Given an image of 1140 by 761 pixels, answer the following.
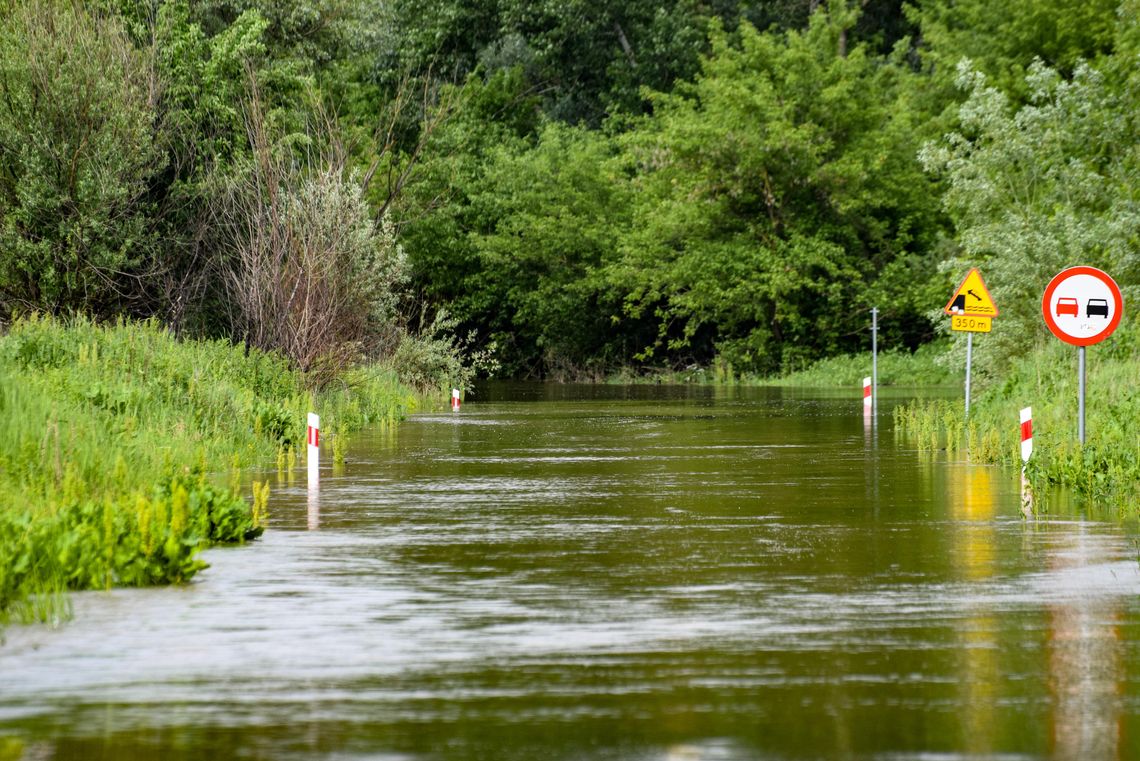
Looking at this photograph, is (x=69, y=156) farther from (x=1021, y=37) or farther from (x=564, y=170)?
(x=564, y=170)

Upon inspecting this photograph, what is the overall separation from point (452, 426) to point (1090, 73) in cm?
1518

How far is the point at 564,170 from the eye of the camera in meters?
77.0

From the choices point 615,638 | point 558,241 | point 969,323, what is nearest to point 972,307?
point 969,323

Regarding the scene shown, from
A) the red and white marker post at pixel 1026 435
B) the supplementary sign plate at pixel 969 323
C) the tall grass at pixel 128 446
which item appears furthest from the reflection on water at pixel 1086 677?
the supplementary sign plate at pixel 969 323

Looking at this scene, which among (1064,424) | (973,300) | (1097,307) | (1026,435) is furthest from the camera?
(973,300)

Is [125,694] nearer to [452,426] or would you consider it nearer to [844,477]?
[844,477]

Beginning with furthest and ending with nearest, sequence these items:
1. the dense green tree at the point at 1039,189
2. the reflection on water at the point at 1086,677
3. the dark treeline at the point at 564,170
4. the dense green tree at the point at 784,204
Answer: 1. the dense green tree at the point at 784,204
2. the dense green tree at the point at 1039,189
3. the dark treeline at the point at 564,170
4. the reflection on water at the point at 1086,677

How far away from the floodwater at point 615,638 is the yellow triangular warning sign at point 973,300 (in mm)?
12574

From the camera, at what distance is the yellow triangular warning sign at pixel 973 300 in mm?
31859

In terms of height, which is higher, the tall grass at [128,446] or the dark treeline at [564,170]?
the dark treeline at [564,170]

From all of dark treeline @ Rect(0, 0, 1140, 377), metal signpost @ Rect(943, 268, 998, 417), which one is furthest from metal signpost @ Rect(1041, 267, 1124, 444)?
dark treeline @ Rect(0, 0, 1140, 377)

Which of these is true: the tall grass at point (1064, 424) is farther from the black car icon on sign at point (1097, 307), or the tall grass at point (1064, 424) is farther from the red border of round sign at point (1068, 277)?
the black car icon on sign at point (1097, 307)

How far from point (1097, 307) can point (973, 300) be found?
11578 mm

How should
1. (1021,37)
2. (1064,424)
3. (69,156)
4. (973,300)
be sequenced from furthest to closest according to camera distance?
(1021,37), (69,156), (973,300), (1064,424)
